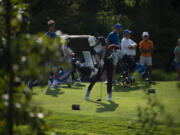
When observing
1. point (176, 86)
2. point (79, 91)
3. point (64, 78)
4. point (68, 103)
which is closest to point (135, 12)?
point (64, 78)

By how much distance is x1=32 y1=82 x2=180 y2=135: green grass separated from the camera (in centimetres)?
583

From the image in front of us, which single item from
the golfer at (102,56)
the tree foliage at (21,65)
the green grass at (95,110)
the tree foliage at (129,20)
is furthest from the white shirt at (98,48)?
the tree foliage at (129,20)

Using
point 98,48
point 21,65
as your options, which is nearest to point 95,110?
point 98,48

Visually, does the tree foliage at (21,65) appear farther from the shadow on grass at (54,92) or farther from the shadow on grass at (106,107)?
the shadow on grass at (54,92)

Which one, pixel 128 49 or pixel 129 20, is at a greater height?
pixel 129 20

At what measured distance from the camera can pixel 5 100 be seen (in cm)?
357

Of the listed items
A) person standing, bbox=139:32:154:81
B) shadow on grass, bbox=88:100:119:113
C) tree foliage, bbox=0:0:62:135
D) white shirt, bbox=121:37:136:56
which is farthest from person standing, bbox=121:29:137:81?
tree foliage, bbox=0:0:62:135

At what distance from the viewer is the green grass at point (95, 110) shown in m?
5.83

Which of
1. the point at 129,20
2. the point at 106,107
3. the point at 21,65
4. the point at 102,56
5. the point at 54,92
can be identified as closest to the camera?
the point at 21,65

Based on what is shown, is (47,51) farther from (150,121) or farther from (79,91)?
(79,91)

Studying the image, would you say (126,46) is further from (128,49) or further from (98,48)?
(98,48)

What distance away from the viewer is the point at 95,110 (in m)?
9.58

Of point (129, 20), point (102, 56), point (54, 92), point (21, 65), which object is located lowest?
point (54, 92)

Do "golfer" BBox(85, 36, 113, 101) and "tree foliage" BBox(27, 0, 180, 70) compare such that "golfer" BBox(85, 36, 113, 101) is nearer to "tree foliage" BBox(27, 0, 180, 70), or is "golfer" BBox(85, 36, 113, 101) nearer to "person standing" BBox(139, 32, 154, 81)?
"person standing" BBox(139, 32, 154, 81)
